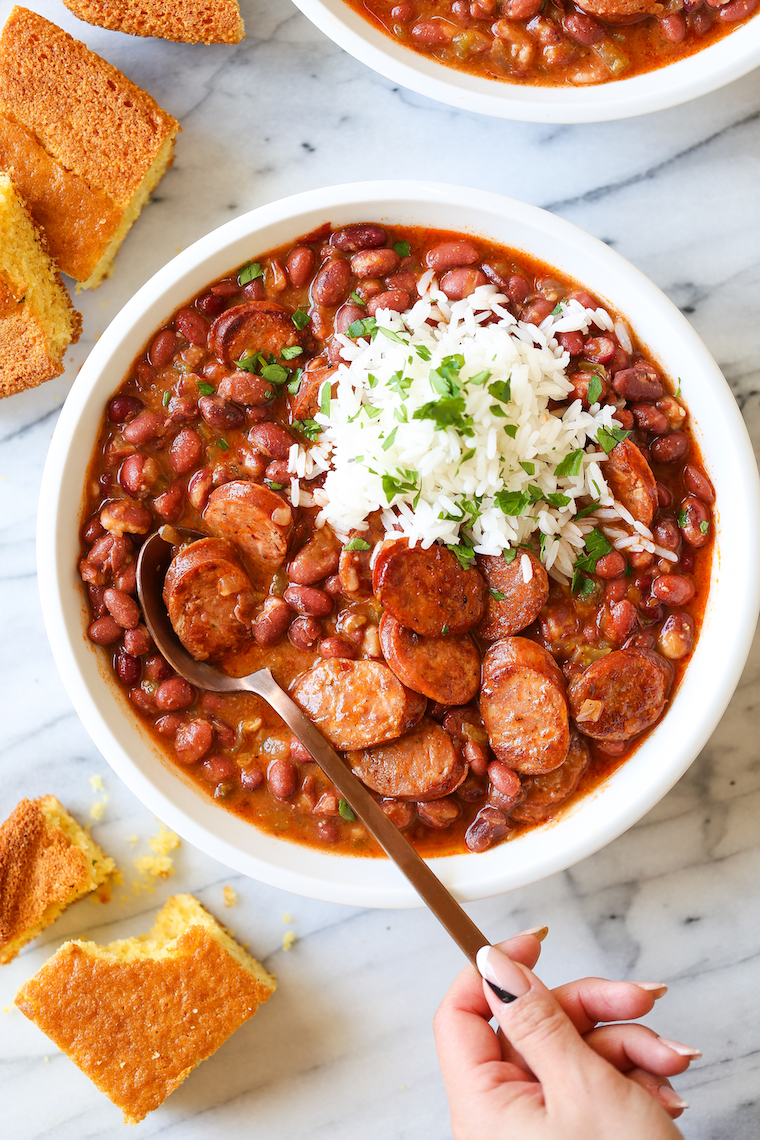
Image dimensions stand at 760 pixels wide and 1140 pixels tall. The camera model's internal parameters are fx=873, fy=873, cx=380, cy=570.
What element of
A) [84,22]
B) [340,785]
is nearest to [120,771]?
[340,785]

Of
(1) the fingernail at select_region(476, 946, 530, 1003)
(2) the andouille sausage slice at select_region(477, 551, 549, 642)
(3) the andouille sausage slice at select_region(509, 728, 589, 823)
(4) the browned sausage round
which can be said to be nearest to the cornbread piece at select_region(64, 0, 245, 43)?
(2) the andouille sausage slice at select_region(477, 551, 549, 642)

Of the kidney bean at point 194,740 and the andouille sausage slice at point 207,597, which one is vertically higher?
the andouille sausage slice at point 207,597

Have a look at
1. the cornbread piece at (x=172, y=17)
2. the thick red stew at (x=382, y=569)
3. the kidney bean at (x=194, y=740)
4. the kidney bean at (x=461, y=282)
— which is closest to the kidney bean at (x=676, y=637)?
the thick red stew at (x=382, y=569)

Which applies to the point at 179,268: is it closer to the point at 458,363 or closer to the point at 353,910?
the point at 458,363

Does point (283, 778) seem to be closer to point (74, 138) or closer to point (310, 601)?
point (310, 601)

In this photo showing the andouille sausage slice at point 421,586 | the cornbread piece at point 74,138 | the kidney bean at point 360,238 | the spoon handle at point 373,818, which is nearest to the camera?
the spoon handle at point 373,818

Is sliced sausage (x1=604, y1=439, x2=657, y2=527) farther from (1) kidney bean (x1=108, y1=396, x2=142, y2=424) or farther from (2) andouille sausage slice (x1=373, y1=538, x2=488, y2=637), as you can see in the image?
(1) kidney bean (x1=108, y1=396, x2=142, y2=424)

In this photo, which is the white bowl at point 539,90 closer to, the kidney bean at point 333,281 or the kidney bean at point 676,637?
the kidney bean at point 333,281
